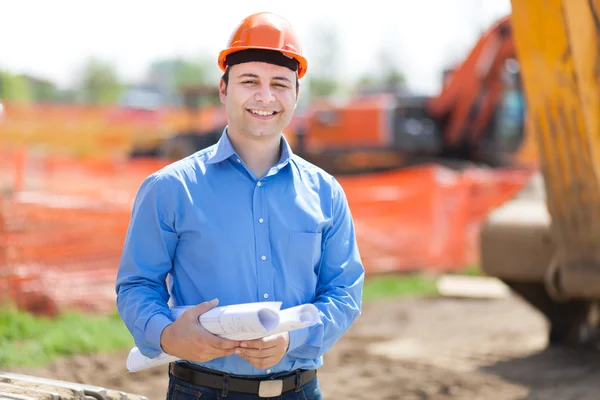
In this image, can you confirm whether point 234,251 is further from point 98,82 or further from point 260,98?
point 98,82

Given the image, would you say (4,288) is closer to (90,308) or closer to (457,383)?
(90,308)

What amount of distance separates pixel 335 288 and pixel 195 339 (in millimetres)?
523

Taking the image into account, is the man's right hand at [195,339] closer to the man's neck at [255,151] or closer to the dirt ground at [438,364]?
the man's neck at [255,151]

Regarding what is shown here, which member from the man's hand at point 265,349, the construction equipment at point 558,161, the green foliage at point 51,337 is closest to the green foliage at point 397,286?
the construction equipment at point 558,161

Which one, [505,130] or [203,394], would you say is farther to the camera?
[505,130]

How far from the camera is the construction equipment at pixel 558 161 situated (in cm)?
531

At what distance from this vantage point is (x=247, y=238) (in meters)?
2.41

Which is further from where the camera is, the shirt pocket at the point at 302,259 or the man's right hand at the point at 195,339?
the shirt pocket at the point at 302,259

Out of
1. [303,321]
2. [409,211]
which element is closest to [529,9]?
[303,321]

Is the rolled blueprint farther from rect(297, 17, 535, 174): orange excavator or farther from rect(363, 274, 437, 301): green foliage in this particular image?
rect(297, 17, 535, 174): orange excavator

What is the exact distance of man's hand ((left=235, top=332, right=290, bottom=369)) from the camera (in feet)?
7.11

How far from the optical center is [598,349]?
7684mm

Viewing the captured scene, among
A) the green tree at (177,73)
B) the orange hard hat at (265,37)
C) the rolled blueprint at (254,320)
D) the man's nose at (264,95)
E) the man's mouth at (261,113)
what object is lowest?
the rolled blueprint at (254,320)

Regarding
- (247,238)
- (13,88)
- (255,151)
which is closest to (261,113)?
(255,151)
